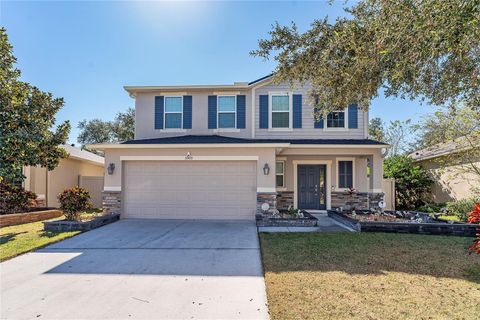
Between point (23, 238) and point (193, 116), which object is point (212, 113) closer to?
point (193, 116)

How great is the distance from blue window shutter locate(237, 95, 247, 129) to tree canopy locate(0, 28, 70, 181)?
6666 mm

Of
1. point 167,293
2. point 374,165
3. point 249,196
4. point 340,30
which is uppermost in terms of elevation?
point 340,30

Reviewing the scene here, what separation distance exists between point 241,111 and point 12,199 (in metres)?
9.67

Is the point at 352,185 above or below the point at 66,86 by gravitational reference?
below

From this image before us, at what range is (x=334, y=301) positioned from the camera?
3.88 metres

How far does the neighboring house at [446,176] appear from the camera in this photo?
12727 millimetres

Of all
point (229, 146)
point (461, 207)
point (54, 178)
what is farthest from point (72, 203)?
point (461, 207)

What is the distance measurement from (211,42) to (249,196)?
602 centimetres

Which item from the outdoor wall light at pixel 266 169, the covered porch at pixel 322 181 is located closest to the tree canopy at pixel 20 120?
the outdoor wall light at pixel 266 169

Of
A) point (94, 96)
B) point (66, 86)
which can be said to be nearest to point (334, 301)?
point (66, 86)

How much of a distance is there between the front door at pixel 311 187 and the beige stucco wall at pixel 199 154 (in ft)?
9.76

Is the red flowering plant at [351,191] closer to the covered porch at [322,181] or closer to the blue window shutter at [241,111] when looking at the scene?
the covered porch at [322,181]

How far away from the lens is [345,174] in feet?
41.4

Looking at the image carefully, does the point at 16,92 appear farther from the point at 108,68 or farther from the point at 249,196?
the point at 249,196
